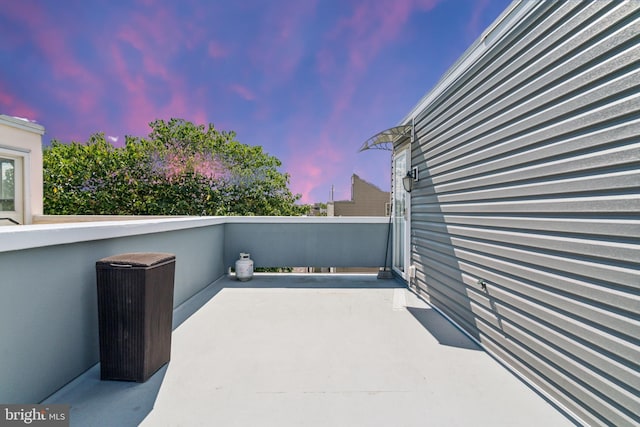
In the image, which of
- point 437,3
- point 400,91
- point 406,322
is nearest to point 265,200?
point 400,91

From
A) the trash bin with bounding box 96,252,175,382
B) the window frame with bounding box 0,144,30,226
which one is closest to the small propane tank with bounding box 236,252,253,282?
the trash bin with bounding box 96,252,175,382

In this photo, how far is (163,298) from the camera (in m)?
2.31

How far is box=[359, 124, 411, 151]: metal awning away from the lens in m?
4.65

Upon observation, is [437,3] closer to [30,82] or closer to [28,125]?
[28,125]

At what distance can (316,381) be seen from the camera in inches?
86.1

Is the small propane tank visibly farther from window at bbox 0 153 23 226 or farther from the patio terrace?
window at bbox 0 153 23 226

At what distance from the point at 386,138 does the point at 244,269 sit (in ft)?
10.8

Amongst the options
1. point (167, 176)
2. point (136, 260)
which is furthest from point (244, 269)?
point (167, 176)

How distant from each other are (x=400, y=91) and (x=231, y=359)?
Result: 12.8 m

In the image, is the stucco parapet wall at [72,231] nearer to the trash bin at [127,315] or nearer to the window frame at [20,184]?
the trash bin at [127,315]

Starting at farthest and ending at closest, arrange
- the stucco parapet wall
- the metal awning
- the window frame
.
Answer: the window frame
the metal awning
the stucco parapet wall

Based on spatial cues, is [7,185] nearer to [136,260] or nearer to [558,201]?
[136,260]

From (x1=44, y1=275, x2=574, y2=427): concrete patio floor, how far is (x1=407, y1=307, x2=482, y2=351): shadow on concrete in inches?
0.5

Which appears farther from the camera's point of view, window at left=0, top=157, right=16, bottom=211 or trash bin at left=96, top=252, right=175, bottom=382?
window at left=0, top=157, right=16, bottom=211
